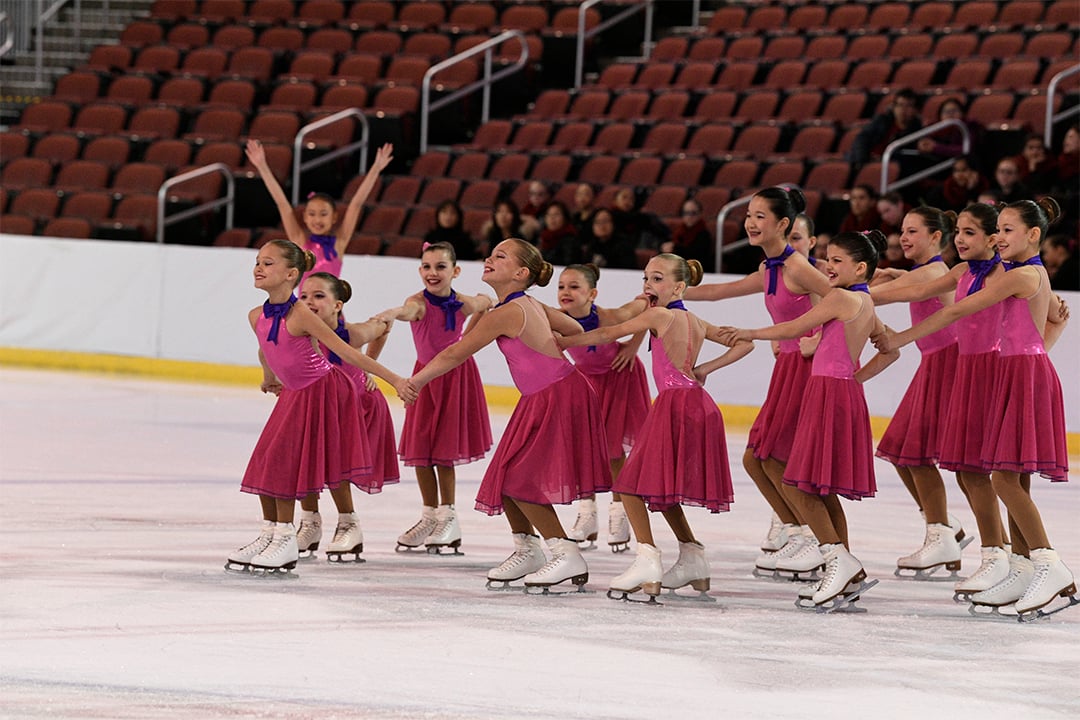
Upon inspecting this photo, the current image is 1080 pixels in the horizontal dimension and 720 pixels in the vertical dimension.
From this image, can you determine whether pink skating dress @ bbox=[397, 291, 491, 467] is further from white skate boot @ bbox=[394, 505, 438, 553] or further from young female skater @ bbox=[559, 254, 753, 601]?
young female skater @ bbox=[559, 254, 753, 601]

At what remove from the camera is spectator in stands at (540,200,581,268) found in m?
11.6

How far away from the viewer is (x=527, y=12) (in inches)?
640

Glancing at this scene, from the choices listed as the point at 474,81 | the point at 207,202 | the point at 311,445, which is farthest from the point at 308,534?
the point at 474,81

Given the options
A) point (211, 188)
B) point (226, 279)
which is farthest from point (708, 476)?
point (211, 188)

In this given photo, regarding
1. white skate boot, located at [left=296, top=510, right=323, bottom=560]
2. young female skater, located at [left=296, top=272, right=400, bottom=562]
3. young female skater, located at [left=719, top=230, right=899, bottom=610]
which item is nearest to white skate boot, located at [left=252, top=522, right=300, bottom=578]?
young female skater, located at [left=296, top=272, right=400, bottom=562]

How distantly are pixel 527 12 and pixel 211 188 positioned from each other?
12.3ft

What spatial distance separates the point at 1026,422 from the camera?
17.6 ft

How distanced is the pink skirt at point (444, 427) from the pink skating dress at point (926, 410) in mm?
1514

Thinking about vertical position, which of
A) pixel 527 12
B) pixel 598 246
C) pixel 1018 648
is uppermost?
pixel 527 12

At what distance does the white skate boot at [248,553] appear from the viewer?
5.70m

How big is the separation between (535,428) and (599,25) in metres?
11.1

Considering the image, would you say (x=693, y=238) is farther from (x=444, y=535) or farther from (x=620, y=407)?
(x=444, y=535)

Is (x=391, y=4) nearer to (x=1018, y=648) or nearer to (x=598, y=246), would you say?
(x=598, y=246)

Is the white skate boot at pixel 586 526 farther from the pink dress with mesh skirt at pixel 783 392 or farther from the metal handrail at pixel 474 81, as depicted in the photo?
the metal handrail at pixel 474 81
